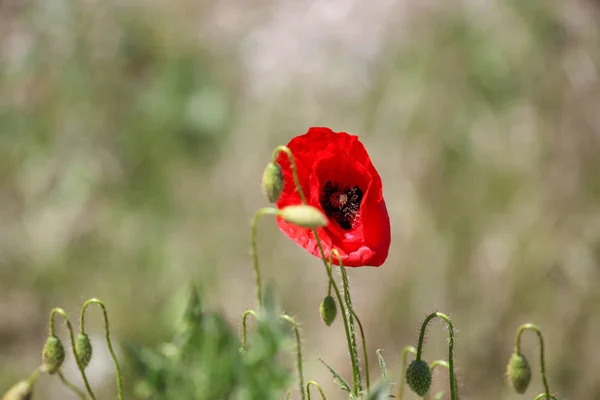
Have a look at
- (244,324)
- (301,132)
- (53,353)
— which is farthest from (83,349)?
(301,132)

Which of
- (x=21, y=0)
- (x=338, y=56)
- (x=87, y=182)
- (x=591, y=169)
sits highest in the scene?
(x=21, y=0)

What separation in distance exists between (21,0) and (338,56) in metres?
1.89

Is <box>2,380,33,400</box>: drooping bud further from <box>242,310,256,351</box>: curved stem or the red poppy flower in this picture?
the red poppy flower

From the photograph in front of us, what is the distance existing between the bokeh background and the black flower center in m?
1.38

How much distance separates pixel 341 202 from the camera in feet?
3.13

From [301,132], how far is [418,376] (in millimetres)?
2112

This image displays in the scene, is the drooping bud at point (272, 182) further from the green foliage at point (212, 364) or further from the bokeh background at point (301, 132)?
the bokeh background at point (301, 132)

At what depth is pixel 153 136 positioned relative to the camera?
10.9ft

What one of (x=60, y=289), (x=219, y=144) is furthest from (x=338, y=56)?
(x=60, y=289)

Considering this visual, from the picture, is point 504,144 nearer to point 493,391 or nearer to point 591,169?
point 591,169

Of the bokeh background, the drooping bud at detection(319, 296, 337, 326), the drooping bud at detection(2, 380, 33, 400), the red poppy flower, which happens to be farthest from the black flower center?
the bokeh background

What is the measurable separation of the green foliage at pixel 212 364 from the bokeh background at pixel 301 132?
170cm

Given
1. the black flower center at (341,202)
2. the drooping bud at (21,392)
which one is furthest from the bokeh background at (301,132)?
the drooping bud at (21,392)

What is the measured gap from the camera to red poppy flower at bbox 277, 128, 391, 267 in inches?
33.1
